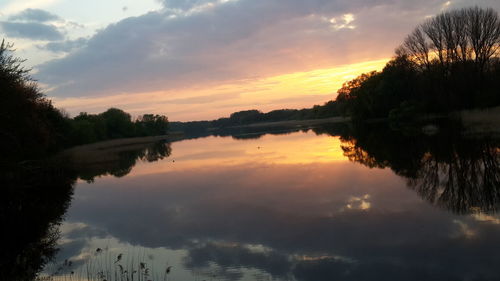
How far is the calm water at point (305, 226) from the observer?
832 centimetres

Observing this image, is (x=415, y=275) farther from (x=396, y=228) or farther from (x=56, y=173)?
(x=56, y=173)

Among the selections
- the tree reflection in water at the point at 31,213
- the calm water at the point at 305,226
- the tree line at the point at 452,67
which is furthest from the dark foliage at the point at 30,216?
the tree line at the point at 452,67

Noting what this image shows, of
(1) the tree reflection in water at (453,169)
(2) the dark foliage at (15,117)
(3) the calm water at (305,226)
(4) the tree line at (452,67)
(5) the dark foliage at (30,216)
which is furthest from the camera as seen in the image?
(4) the tree line at (452,67)

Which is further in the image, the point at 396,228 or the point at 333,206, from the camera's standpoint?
the point at 333,206

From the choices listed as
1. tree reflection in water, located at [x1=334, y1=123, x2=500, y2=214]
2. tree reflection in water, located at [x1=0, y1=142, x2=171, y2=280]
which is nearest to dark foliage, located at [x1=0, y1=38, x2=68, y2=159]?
tree reflection in water, located at [x1=0, y1=142, x2=171, y2=280]

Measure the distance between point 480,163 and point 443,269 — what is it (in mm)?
11963

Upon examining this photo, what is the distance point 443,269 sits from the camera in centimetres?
757

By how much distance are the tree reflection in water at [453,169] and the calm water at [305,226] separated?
0.06 m

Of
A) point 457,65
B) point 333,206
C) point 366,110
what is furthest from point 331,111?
point 333,206

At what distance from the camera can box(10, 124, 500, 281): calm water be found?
8320mm

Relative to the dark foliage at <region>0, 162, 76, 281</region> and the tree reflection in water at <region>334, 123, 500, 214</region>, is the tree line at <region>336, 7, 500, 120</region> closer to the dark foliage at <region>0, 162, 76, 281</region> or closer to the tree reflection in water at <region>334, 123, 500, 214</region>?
the tree reflection in water at <region>334, 123, 500, 214</region>

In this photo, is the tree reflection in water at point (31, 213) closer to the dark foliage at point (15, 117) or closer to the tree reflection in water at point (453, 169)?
the dark foliage at point (15, 117)

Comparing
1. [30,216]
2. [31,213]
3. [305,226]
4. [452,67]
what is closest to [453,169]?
[305,226]

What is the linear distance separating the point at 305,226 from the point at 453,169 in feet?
30.0
